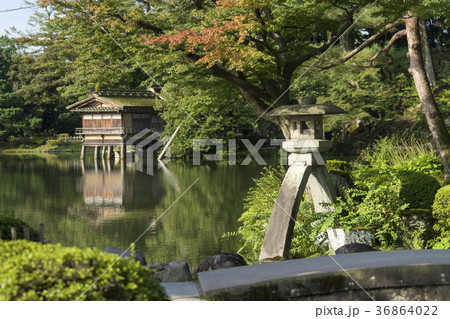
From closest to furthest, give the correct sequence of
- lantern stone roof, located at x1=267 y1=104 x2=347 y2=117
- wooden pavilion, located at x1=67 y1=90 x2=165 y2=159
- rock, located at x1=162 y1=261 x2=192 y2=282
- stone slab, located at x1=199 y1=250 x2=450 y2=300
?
stone slab, located at x1=199 y1=250 x2=450 y2=300 → rock, located at x1=162 y1=261 x2=192 y2=282 → lantern stone roof, located at x1=267 y1=104 x2=347 y2=117 → wooden pavilion, located at x1=67 y1=90 x2=165 y2=159

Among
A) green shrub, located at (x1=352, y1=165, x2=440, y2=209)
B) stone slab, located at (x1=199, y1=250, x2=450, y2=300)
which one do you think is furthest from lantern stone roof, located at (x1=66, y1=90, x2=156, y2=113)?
stone slab, located at (x1=199, y1=250, x2=450, y2=300)

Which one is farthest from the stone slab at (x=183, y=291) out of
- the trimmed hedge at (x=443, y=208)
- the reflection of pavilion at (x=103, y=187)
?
the reflection of pavilion at (x=103, y=187)

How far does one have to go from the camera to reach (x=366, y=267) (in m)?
3.82

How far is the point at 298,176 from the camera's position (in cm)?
707

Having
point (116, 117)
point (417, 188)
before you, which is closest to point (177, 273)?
point (417, 188)

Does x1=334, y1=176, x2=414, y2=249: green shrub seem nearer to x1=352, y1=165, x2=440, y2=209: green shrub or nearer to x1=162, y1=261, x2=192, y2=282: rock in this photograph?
x1=352, y1=165, x2=440, y2=209: green shrub

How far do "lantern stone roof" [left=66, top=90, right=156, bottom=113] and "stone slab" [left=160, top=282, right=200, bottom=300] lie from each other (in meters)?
29.6

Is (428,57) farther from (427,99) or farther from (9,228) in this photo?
(9,228)

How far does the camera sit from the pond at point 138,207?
9.80 m

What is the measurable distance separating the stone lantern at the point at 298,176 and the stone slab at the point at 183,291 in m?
2.85

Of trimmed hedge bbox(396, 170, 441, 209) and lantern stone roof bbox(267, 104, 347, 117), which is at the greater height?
lantern stone roof bbox(267, 104, 347, 117)

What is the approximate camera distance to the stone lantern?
22.7ft

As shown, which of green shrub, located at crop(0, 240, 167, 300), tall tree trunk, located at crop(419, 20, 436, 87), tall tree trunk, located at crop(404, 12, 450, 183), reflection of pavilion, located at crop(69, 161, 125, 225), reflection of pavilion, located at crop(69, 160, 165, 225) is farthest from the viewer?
tall tree trunk, located at crop(419, 20, 436, 87)

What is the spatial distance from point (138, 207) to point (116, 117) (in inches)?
826
